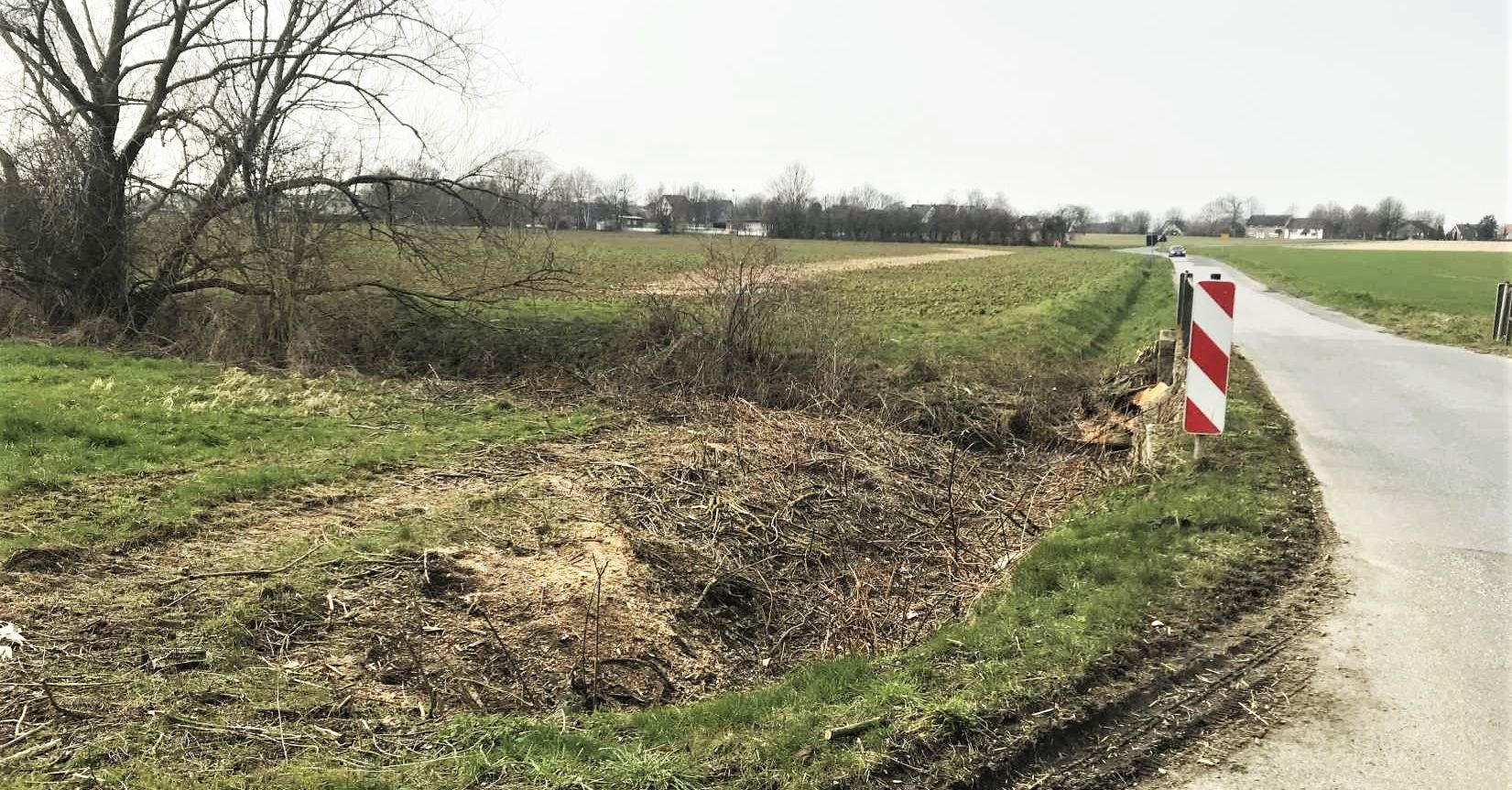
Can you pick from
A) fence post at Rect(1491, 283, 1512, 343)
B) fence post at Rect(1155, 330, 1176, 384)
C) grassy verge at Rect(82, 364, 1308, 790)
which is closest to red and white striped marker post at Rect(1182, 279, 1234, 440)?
grassy verge at Rect(82, 364, 1308, 790)

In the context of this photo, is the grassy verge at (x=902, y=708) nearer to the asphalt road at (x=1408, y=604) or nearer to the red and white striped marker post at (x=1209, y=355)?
the asphalt road at (x=1408, y=604)

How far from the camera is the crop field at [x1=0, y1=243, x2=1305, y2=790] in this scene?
333 cm

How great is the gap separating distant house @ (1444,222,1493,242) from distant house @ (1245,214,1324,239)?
30.7 metres

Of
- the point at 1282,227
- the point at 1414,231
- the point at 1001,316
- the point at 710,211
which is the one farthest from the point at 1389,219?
the point at 1001,316

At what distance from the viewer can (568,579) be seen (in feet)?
17.4

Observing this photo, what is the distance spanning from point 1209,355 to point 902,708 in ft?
14.6

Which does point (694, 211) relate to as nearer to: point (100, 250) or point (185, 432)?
point (100, 250)

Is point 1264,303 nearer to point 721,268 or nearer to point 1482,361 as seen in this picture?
point 1482,361

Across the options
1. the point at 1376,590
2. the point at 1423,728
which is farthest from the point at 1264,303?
the point at 1423,728

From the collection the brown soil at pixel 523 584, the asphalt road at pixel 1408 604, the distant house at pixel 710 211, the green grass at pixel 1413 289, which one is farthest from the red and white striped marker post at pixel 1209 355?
the distant house at pixel 710 211

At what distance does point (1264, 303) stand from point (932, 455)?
2055 cm

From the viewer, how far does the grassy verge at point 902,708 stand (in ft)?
10.1

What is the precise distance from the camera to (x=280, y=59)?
16.2m

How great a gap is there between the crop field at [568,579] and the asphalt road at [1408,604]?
0.52m
